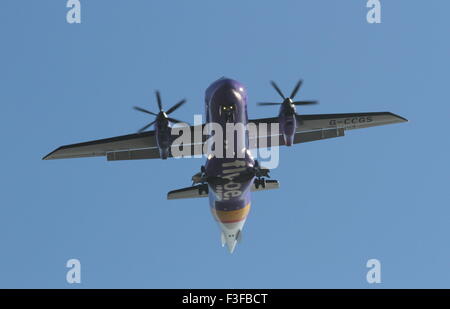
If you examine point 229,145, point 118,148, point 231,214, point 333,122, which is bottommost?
point 231,214

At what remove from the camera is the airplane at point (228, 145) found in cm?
3127

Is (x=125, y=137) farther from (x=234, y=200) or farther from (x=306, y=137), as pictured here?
(x=306, y=137)

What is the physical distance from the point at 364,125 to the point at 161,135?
11.5m

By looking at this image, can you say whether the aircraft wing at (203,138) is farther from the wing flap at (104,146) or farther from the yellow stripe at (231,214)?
the yellow stripe at (231,214)

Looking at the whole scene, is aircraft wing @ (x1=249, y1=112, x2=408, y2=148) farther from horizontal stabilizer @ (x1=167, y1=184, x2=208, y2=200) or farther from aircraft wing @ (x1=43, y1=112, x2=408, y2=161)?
horizontal stabilizer @ (x1=167, y1=184, x2=208, y2=200)

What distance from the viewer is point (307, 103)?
3247 cm

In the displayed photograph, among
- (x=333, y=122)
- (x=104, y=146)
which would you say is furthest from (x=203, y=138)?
(x=333, y=122)

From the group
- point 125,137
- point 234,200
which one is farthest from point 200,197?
point 125,137

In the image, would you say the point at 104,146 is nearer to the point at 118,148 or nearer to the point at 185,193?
the point at 118,148

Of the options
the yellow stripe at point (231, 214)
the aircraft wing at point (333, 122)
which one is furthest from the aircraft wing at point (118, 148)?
the aircraft wing at point (333, 122)

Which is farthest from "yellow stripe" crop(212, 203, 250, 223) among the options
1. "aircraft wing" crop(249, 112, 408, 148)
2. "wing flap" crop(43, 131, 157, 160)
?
"wing flap" crop(43, 131, 157, 160)

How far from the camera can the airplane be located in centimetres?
3127

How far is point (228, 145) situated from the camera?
103ft

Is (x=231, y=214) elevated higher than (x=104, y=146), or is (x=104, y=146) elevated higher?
(x=104, y=146)
